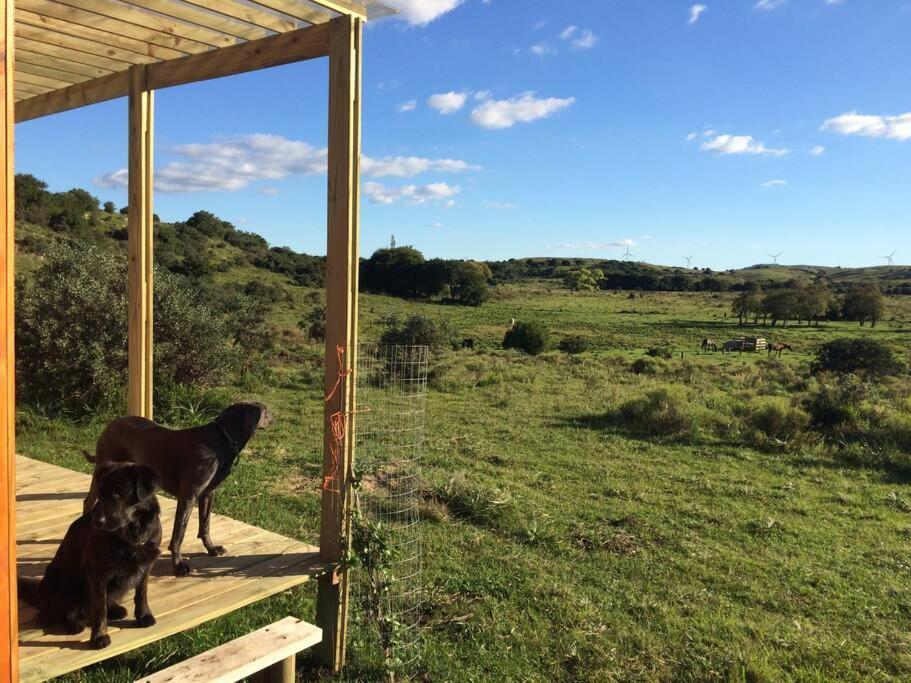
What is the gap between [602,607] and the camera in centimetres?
535

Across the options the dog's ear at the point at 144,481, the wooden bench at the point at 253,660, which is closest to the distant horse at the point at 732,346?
the wooden bench at the point at 253,660

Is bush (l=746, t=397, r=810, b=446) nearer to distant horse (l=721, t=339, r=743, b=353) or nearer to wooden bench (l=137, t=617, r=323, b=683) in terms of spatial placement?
wooden bench (l=137, t=617, r=323, b=683)

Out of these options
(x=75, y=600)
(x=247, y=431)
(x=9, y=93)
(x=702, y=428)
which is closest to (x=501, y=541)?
(x=247, y=431)

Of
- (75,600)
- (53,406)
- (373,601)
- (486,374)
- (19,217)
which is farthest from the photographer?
(19,217)

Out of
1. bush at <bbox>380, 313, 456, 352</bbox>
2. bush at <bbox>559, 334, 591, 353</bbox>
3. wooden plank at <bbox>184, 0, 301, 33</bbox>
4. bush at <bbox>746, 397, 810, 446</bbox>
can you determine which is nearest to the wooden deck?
wooden plank at <bbox>184, 0, 301, 33</bbox>

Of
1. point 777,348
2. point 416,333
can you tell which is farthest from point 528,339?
point 777,348

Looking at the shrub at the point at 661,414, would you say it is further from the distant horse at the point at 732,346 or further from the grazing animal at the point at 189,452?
the distant horse at the point at 732,346

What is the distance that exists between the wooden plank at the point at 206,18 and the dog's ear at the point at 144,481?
276cm

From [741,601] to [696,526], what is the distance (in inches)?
72.4

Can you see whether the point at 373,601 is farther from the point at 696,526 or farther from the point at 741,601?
the point at 696,526

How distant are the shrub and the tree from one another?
38.1 meters

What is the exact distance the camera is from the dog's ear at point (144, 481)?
2982mm

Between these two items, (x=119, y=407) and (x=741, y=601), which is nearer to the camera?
(x=741, y=601)

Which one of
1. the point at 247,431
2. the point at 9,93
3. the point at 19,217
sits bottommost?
the point at 247,431
